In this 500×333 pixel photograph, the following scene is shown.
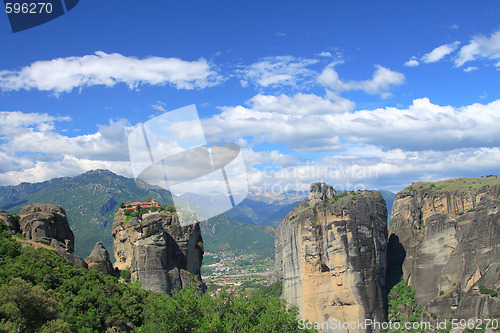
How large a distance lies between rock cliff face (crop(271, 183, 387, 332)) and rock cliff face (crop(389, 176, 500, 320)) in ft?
21.1

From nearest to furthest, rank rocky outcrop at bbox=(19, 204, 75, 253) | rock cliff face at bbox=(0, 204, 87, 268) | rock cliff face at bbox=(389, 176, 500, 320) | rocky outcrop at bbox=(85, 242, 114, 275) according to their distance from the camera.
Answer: rock cliff face at bbox=(0, 204, 87, 268)
rocky outcrop at bbox=(19, 204, 75, 253)
rocky outcrop at bbox=(85, 242, 114, 275)
rock cliff face at bbox=(389, 176, 500, 320)

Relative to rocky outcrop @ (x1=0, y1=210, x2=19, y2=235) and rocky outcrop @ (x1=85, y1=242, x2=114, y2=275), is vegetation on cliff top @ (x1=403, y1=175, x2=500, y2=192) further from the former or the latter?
rocky outcrop @ (x1=0, y1=210, x2=19, y2=235)

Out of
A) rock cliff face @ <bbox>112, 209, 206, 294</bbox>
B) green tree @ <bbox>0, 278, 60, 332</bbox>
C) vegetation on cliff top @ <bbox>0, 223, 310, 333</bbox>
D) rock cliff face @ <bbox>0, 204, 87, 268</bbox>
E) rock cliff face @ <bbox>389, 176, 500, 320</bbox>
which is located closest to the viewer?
green tree @ <bbox>0, 278, 60, 332</bbox>

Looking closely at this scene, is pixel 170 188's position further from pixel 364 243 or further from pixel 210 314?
pixel 364 243

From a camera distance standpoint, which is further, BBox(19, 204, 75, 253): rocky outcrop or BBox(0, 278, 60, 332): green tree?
BBox(19, 204, 75, 253): rocky outcrop

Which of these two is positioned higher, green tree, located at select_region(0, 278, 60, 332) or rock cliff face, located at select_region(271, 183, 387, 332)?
green tree, located at select_region(0, 278, 60, 332)

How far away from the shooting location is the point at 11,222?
40.6 meters

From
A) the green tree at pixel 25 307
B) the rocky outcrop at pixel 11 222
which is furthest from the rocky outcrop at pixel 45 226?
the green tree at pixel 25 307

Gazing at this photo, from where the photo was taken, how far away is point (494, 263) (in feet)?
161

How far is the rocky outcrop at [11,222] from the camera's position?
39719 mm

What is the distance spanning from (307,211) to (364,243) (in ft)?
32.1

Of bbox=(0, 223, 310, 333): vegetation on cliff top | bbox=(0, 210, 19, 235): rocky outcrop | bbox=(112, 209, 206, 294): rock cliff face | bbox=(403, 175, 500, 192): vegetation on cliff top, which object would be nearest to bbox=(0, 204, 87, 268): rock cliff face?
bbox=(0, 210, 19, 235): rocky outcrop

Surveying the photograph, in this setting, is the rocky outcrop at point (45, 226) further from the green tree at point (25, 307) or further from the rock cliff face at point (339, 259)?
the rock cliff face at point (339, 259)

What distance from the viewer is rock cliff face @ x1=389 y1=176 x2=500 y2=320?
160 ft
